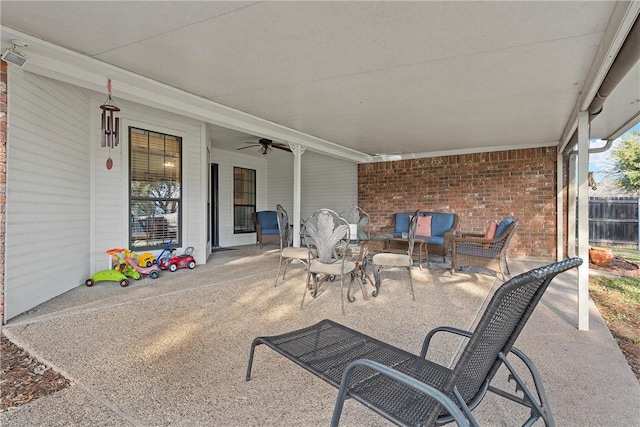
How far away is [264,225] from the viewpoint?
8508 mm

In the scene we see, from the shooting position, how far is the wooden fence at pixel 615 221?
7152mm

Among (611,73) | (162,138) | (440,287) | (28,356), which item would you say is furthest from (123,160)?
(611,73)

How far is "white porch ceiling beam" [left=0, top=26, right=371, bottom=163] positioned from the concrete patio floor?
7.39ft

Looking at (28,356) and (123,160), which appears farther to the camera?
(123,160)

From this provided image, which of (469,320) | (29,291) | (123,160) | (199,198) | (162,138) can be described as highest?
(162,138)

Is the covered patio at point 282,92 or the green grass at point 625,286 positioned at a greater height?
the covered patio at point 282,92

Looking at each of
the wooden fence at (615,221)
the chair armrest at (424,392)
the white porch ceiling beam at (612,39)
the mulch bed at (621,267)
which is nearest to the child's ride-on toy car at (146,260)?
the chair armrest at (424,392)

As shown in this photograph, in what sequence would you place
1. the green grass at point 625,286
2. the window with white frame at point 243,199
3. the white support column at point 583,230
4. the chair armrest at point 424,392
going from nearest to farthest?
the chair armrest at point 424,392 → the white support column at point 583,230 → the green grass at point 625,286 → the window with white frame at point 243,199

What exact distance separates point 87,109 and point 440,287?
5.35 m

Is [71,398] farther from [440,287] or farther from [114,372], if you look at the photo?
[440,287]

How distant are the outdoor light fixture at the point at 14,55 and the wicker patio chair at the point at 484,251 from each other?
5.43m

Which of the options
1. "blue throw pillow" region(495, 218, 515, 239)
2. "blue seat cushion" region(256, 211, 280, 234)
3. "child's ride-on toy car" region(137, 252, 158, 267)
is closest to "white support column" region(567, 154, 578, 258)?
"blue throw pillow" region(495, 218, 515, 239)

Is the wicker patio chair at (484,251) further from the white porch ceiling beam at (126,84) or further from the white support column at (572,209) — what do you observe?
the white porch ceiling beam at (126,84)

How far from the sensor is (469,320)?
122 inches
